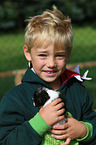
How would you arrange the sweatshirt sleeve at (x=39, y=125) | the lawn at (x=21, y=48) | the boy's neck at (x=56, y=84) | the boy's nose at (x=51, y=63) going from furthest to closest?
1. the lawn at (x=21, y=48)
2. the boy's neck at (x=56, y=84)
3. the boy's nose at (x=51, y=63)
4. the sweatshirt sleeve at (x=39, y=125)

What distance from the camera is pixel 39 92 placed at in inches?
69.7

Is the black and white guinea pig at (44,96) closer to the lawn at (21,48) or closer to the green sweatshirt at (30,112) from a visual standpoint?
the green sweatshirt at (30,112)

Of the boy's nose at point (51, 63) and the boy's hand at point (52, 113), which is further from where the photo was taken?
the boy's nose at point (51, 63)

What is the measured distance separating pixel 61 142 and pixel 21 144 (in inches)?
11.0

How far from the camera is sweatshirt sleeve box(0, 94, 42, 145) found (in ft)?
5.73

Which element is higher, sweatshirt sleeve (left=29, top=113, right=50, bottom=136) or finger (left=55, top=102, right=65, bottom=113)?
finger (left=55, top=102, right=65, bottom=113)

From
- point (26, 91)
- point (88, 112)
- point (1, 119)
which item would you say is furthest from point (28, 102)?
point (88, 112)

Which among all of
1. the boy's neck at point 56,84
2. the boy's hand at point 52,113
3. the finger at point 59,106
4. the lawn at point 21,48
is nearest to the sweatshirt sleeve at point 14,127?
the boy's hand at point 52,113

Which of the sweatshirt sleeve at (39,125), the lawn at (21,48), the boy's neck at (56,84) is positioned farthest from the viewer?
the lawn at (21,48)

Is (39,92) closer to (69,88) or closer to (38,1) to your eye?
(69,88)

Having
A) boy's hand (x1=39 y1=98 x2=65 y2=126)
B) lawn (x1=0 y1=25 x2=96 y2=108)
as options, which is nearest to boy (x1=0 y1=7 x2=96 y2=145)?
boy's hand (x1=39 y1=98 x2=65 y2=126)

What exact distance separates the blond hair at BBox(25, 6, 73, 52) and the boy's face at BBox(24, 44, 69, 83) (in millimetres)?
41

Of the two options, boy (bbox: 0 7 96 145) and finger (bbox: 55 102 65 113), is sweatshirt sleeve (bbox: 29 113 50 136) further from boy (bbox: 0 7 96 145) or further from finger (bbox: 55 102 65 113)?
finger (bbox: 55 102 65 113)

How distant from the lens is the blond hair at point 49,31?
1870 mm
